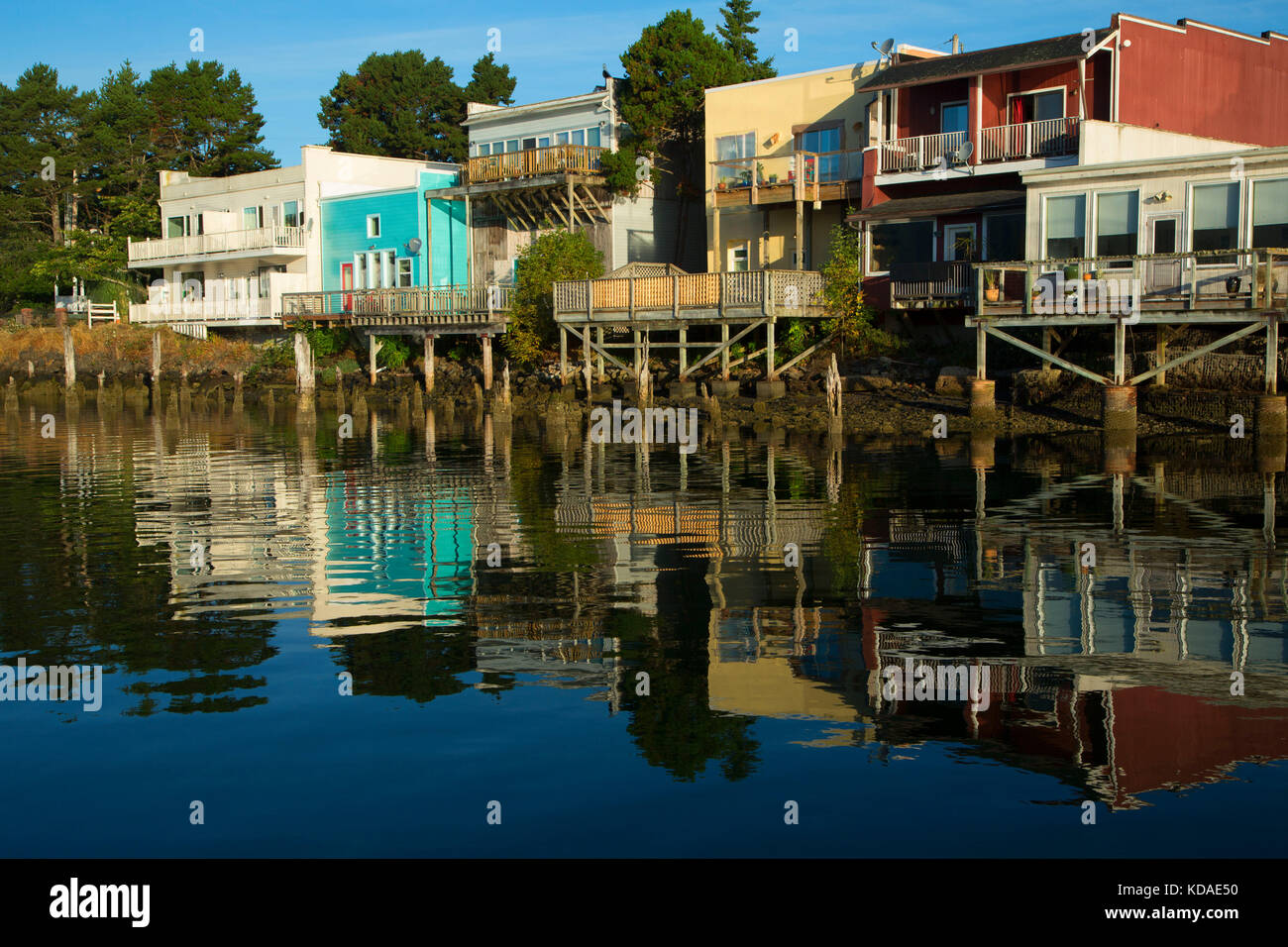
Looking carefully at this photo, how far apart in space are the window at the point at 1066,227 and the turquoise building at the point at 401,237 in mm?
28457

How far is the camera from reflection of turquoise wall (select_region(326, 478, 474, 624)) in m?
15.9

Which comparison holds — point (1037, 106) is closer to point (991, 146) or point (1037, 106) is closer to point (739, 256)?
point (991, 146)

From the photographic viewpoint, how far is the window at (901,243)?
131 ft

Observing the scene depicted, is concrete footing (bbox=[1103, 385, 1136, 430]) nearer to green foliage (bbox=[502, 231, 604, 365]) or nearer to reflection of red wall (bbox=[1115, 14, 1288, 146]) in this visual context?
reflection of red wall (bbox=[1115, 14, 1288, 146])

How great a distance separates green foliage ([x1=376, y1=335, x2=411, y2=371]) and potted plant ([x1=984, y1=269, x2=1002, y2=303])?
94.5 ft

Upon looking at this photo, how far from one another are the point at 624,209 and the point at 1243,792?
146 feet

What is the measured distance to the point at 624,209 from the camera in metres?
51.5

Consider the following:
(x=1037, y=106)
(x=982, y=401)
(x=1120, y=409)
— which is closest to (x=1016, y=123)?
(x=1037, y=106)

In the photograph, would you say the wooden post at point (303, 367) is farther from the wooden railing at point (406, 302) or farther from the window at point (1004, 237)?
the window at point (1004, 237)

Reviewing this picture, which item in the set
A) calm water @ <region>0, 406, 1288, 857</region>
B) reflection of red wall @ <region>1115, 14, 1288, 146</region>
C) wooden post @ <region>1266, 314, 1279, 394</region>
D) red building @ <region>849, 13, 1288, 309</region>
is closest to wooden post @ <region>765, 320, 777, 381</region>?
red building @ <region>849, 13, 1288, 309</region>

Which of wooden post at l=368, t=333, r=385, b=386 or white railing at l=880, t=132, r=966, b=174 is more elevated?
white railing at l=880, t=132, r=966, b=174

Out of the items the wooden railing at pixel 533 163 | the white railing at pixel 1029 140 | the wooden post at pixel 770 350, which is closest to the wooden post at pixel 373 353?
the wooden railing at pixel 533 163

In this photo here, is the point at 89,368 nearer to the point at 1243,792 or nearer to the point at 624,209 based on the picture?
the point at 624,209

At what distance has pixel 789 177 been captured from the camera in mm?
45281
